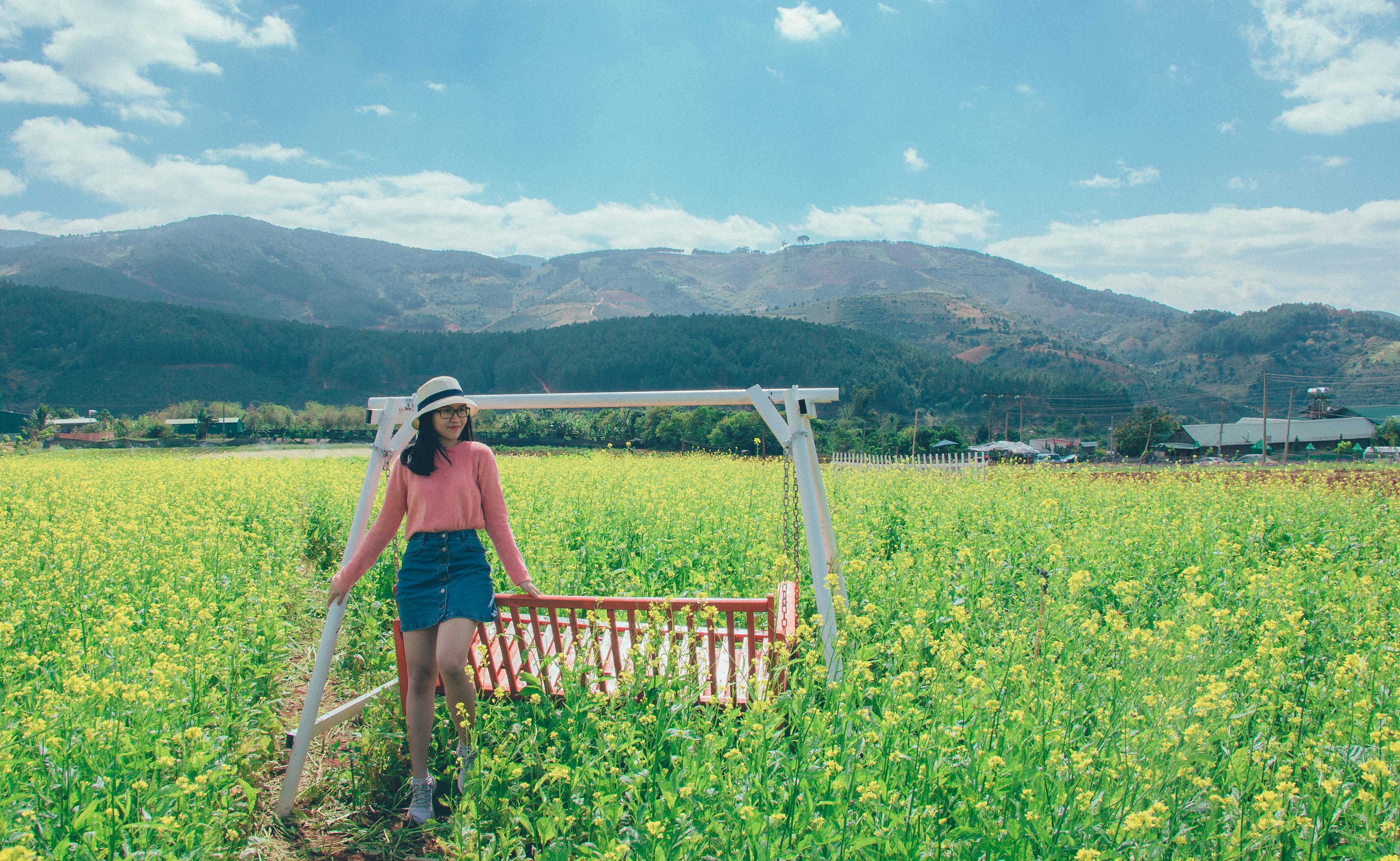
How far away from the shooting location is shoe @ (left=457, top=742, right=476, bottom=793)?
3.37 metres

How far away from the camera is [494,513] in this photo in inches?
144

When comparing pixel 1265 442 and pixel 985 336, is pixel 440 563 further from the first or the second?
pixel 985 336

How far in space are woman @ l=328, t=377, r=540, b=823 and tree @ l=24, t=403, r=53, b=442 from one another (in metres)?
45.9

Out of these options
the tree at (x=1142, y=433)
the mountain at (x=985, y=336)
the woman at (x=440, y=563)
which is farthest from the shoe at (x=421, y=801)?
the mountain at (x=985, y=336)

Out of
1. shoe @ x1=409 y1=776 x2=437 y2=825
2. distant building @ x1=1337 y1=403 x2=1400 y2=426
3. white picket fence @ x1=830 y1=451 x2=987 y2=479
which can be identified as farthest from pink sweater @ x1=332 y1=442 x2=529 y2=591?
distant building @ x1=1337 y1=403 x2=1400 y2=426

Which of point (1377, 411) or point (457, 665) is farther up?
point (1377, 411)

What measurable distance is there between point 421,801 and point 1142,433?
236 feet

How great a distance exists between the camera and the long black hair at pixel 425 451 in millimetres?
3518

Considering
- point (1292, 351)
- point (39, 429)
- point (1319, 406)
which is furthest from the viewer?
point (1292, 351)

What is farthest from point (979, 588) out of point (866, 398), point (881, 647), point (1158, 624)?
point (866, 398)

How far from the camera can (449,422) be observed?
11.7 ft

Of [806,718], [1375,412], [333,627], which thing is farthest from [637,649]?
[1375,412]

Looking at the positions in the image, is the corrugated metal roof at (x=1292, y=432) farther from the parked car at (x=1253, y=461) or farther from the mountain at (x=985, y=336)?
the mountain at (x=985, y=336)

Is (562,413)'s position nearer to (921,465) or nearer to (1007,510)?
(921,465)
